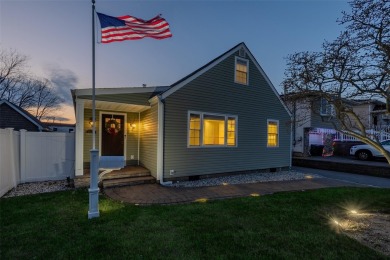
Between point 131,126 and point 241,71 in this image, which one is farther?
point 241,71

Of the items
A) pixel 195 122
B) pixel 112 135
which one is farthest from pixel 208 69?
pixel 112 135

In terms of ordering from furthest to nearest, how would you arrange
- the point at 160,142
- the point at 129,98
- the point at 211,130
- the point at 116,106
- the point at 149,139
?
the point at 211,130 < the point at 149,139 < the point at 116,106 < the point at 129,98 < the point at 160,142

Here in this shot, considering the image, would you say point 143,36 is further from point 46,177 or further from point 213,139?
point 46,177

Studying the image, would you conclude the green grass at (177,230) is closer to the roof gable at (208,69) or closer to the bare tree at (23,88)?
the roof gable at (208,69)

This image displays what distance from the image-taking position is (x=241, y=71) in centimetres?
1039

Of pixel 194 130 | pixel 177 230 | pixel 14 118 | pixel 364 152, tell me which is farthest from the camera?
pixel 14 118

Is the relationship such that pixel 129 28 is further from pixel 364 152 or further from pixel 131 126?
pixel 364 152

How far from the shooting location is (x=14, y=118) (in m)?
16.8

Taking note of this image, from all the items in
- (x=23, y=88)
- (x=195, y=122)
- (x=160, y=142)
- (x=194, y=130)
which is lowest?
(x=160, y=142)

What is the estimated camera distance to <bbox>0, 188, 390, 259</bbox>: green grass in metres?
3.18

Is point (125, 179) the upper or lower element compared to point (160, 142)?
lower

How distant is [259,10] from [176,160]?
8816 mm

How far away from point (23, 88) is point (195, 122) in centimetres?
3286

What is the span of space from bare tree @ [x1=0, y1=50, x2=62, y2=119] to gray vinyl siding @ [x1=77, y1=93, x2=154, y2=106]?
25.9 metres
